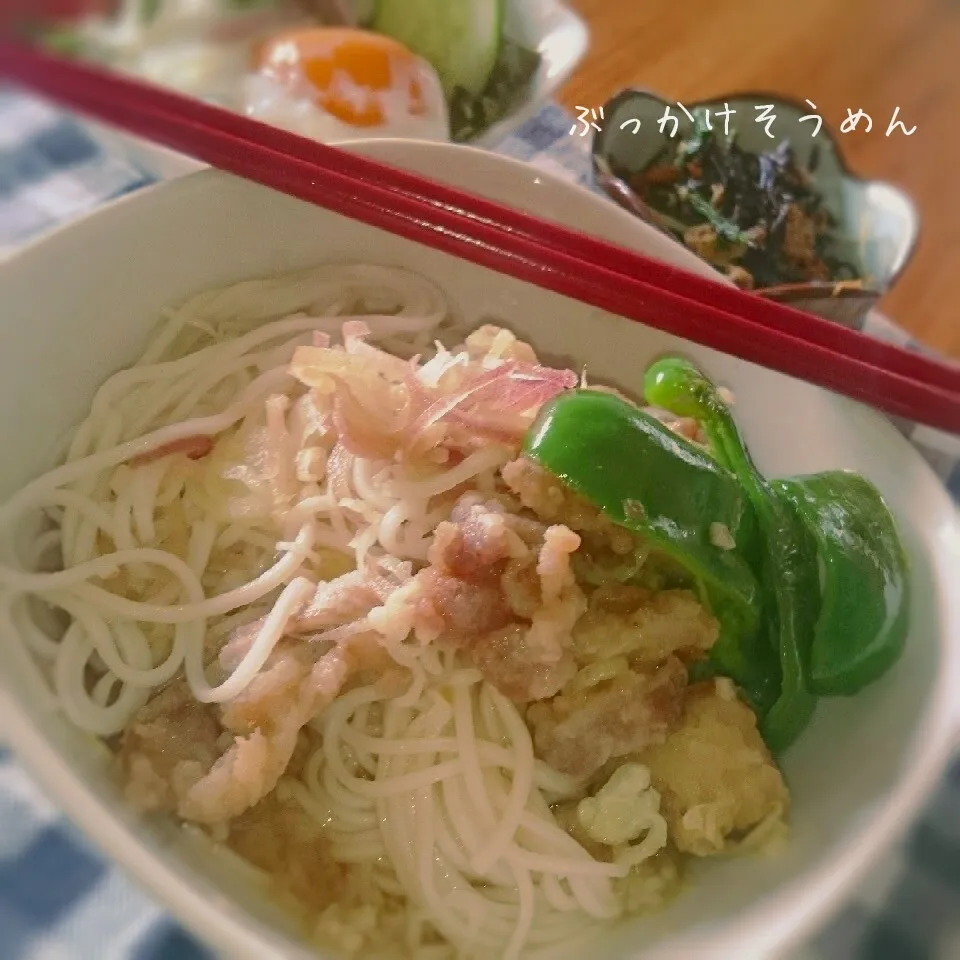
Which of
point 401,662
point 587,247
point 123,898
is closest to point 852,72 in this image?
point 587,247

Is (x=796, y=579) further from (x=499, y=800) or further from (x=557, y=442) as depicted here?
(x=499, y=800)

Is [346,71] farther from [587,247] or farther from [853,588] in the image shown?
[853,588]

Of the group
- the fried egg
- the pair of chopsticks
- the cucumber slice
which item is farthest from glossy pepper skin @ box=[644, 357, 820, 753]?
the cucumber slice

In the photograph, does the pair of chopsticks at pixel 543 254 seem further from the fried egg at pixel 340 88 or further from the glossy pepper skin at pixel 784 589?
the fried egg at pixel 340 88

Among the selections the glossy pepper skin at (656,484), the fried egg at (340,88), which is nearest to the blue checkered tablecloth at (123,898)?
the glossy pepper skin at (656,484)

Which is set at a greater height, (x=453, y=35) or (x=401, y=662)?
(x=453, y=35)

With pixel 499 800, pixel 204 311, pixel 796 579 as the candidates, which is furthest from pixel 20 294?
pixel 796 579

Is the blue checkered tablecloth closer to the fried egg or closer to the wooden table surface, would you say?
the fried egg

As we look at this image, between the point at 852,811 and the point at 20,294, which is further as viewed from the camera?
the point at 20,294
